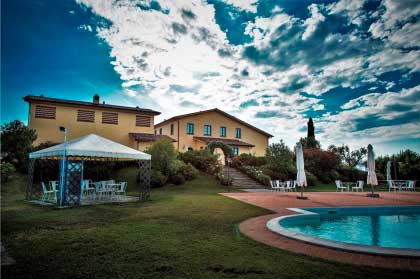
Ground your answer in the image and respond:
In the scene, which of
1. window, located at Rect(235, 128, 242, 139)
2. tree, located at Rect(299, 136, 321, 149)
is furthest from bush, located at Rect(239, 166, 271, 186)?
tree, located at Rect(299, 136, 321, 149)

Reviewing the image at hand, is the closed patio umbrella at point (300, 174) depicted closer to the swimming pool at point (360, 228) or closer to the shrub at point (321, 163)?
the swimming pool at point (360, 228)

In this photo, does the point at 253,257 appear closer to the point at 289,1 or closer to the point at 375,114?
the point at 289,1

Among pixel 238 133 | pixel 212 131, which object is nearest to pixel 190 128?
pixel 212 131

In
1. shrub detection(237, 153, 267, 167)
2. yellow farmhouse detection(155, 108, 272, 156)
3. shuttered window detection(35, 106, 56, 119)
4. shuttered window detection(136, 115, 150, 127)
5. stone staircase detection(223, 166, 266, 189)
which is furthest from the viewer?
yellow farmhouse detection(155, 108, 272, 156)

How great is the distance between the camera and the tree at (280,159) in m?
23.6

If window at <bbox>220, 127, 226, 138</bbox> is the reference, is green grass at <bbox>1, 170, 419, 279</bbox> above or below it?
below

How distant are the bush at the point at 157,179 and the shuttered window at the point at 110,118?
10.8 m

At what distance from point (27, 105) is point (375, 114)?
32039 mm

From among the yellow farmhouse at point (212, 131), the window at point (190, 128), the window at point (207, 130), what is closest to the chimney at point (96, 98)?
the yellow farmhouse at point (212, 131)

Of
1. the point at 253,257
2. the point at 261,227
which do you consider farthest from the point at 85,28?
the point at 253,257

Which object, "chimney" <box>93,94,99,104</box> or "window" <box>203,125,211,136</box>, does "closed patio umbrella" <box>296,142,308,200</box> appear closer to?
"window" <box>203,125,211,136</box>

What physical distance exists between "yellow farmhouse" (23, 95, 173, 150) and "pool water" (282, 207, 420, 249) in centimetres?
2122

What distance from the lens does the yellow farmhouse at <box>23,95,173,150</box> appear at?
2444 cm

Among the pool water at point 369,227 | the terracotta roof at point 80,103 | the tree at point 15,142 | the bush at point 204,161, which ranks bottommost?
the pool water at point 369,227
